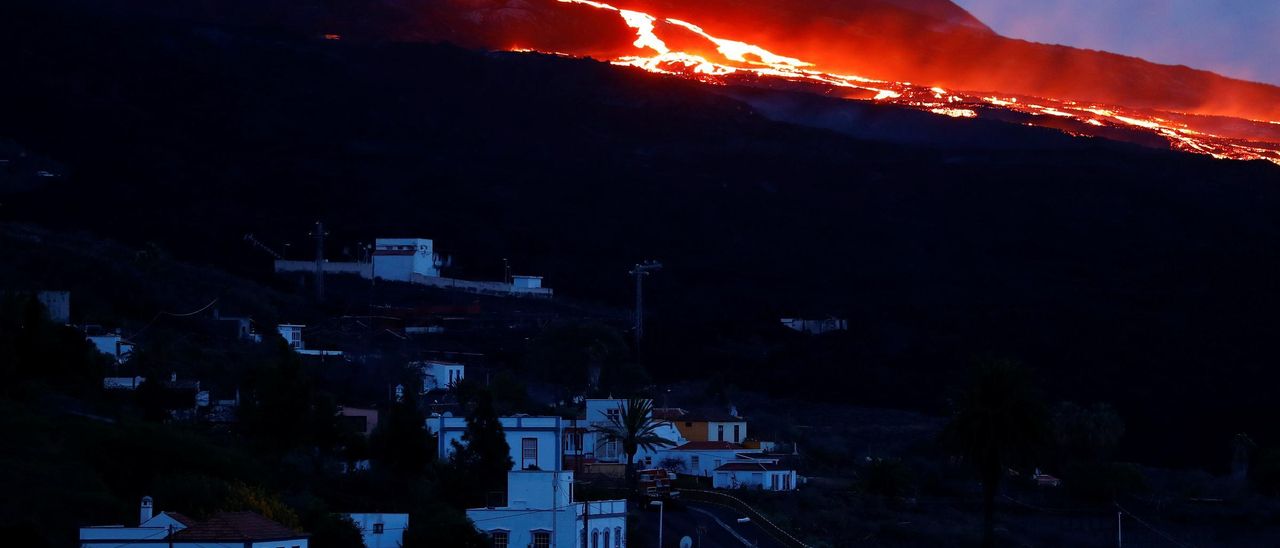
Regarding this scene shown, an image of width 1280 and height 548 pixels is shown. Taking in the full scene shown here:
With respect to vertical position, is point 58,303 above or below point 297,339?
above

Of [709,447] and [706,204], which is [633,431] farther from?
[706,204]

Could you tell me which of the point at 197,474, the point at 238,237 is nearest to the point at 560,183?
the point at 238,237

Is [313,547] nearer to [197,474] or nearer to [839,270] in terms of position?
[197,474]

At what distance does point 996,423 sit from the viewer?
163ft

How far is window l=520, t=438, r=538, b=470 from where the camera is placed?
46.0m

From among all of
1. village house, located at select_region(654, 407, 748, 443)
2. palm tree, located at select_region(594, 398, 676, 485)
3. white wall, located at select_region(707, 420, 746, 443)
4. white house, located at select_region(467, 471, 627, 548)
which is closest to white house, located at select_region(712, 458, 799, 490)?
palm tree, located at select_region(594, 398, 676, 485)

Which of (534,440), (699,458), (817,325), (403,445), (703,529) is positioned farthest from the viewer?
(817,325)

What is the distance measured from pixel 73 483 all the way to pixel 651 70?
14411cm

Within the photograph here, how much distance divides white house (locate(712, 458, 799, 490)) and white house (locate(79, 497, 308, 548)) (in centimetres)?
2395

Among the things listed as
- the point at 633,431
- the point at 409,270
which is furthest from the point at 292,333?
the point at 409,270

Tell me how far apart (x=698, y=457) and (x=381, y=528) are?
21252mm

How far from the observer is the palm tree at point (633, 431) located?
54.5 meters

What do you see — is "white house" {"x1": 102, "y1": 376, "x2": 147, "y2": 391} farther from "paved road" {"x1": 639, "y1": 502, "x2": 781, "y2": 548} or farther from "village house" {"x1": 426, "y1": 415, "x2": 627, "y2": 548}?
"village house" {"x1": 426, "y1": 415, "x2": 627, "y2": 548}

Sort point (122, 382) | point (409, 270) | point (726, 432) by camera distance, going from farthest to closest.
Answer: point (409, 270)
point (726, 432)
point (122, 382)
